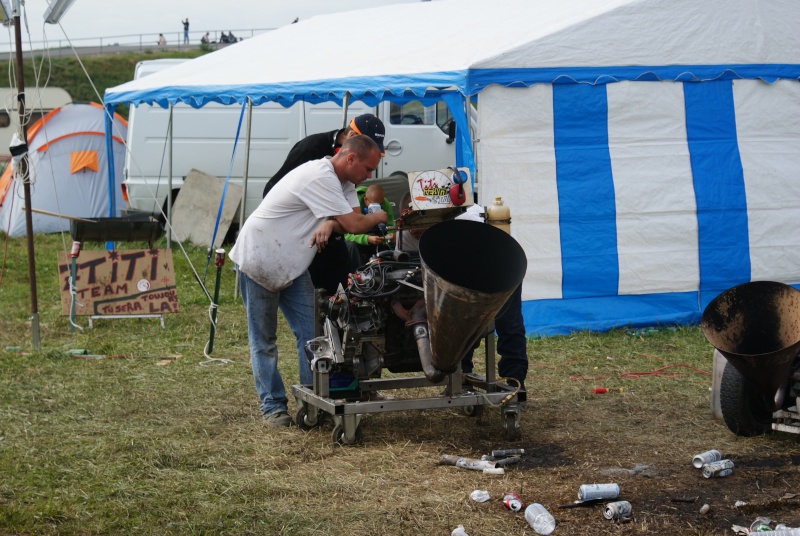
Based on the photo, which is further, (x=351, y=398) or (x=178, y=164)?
(x=178, y=164)

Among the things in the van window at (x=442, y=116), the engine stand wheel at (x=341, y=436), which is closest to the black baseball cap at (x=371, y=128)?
the engine stand wheel at (x=341, y=436)

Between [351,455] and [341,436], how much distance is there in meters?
0.24

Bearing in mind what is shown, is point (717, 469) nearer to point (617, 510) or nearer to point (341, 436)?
point (617, 510)

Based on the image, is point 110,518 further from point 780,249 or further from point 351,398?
point 780,249

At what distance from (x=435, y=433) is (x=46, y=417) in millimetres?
2395

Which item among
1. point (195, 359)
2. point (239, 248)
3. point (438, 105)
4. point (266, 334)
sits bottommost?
point (195, 359)

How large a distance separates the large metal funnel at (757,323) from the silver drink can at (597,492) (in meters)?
1.09

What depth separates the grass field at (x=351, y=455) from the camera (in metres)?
4.15

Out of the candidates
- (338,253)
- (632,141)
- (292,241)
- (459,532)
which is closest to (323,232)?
(292,241)

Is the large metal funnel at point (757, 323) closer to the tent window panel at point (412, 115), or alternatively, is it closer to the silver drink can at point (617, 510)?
the silver drink can at point (617, 510)

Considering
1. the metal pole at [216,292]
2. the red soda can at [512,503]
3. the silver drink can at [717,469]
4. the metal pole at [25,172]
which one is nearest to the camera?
the red soda can at [512,503]

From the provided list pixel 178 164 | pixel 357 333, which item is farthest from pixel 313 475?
pixel 178 164

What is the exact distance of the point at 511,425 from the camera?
17.9ft

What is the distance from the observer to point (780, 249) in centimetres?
902
